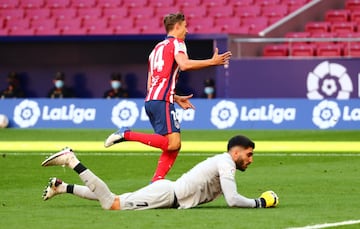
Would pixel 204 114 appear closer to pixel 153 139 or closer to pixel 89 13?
pixel 89 13

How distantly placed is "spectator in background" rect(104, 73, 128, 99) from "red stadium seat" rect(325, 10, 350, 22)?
6.56 m

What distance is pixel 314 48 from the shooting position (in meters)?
34.1

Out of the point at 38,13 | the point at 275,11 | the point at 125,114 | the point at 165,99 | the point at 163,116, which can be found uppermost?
the point at 38,13

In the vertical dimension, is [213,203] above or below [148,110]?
below

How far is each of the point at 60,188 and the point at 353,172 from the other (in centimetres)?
644

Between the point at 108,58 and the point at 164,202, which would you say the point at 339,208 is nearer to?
the point at 164,202

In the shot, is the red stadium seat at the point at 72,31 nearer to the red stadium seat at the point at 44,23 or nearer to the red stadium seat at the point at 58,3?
the red stadium seat at the point at 44,23

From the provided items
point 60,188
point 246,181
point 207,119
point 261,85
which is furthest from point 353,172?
point 261,85

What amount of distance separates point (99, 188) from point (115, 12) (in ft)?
84.6

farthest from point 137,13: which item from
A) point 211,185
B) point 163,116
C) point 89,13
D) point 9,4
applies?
point 211,185

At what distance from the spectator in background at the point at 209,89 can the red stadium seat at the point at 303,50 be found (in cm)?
251

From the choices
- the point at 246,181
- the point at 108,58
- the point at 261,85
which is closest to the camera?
the point at 246,181

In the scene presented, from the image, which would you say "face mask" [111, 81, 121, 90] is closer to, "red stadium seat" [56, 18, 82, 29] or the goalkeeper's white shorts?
"red stadium seat" [56, 18, 82, 29]

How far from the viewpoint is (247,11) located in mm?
36188
